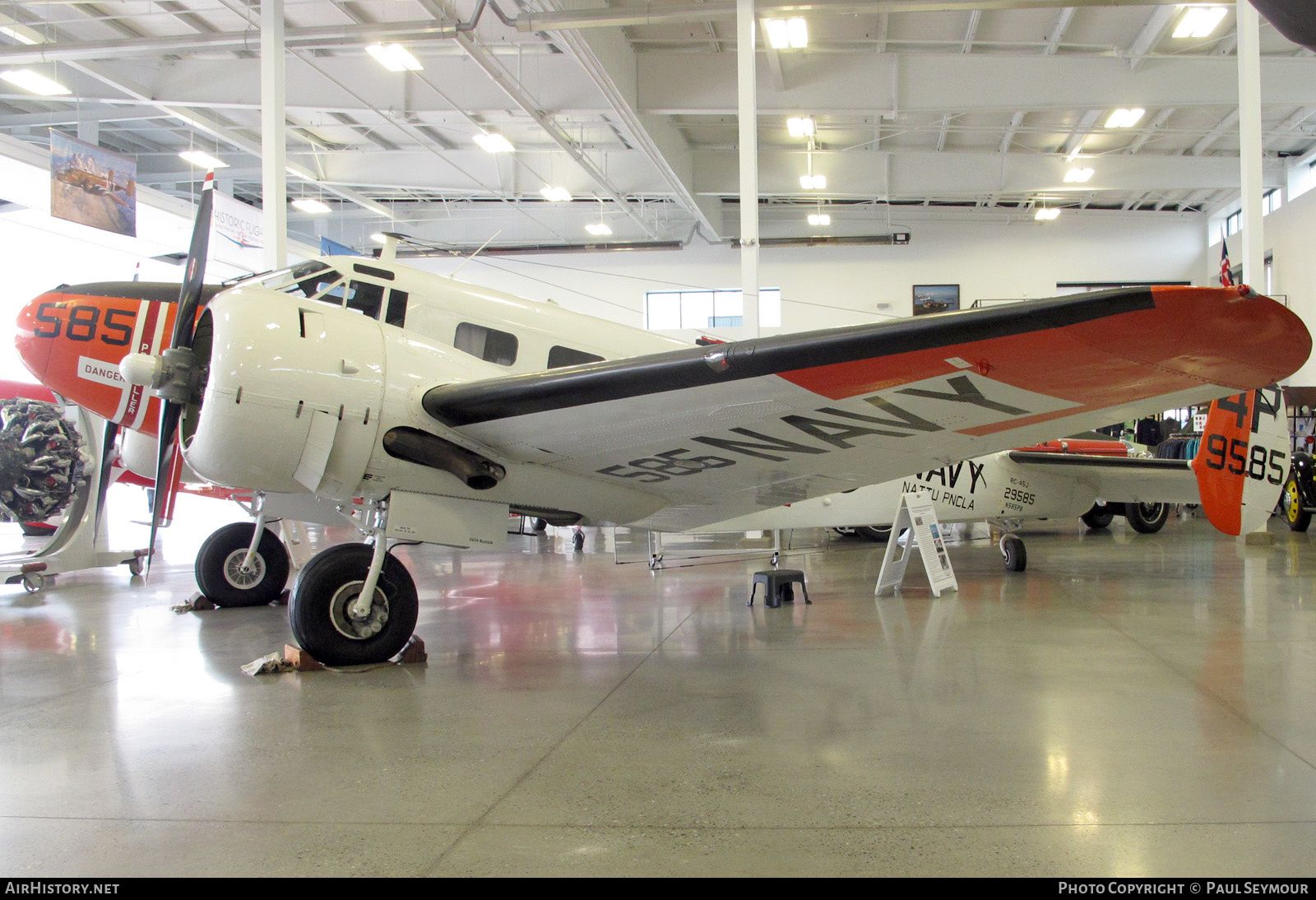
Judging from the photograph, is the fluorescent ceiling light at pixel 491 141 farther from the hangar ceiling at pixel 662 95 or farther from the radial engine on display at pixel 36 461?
the radial engine on display at pixel 36 461

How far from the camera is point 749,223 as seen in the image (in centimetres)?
1227

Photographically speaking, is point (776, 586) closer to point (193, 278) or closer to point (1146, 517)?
point (193, 278)

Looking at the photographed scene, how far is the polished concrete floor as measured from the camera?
2.61 metres

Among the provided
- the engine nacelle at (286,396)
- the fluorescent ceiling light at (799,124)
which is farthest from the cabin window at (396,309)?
the fluorescent ceiling light at (799,124)

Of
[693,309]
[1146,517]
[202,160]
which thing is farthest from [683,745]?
[693,309]

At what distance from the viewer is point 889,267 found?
90.4ft

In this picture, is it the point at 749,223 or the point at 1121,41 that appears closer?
the point at 749,223

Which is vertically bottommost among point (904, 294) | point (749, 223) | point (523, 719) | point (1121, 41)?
point (523, 719)

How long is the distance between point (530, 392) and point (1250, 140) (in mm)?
12344

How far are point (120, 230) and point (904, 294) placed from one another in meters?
22.1

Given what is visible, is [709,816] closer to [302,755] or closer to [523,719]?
[523,719]

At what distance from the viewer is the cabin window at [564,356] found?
6.55 metres

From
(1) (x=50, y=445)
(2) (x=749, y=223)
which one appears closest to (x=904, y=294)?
(2) (x=749, y=223)

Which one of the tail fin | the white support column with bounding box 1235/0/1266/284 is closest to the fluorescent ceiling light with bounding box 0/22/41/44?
the tail fin
